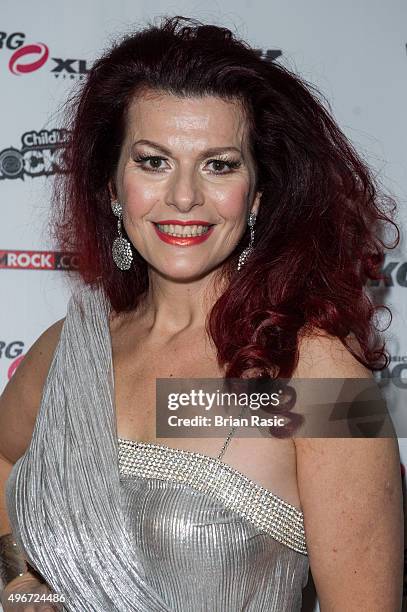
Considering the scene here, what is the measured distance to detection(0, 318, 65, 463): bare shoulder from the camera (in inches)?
67.7

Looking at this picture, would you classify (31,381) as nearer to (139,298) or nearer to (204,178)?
(139,298)

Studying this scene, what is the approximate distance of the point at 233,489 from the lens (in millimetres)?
1333

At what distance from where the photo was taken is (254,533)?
132cm

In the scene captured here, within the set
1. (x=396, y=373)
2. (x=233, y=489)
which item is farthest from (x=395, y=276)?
(x=233, y=489)

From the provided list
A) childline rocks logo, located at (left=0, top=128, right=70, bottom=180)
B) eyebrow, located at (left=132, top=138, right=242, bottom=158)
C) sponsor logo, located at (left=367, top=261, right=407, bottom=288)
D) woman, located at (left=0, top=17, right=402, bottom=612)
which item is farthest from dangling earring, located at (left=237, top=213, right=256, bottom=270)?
childline rocks logo, located at (left=0, top=128, right=70, bottom=180)

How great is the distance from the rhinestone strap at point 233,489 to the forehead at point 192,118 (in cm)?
46

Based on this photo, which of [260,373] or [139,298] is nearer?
[260,373]

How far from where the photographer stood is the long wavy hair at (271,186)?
55.3 inches

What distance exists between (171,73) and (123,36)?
1.23 feet

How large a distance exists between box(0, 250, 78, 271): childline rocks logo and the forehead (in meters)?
0.48

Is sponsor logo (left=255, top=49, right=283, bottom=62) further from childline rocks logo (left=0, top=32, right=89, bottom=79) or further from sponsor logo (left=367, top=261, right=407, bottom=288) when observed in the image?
sponsor logo (left=367, top=261, right=407, bottom=288)

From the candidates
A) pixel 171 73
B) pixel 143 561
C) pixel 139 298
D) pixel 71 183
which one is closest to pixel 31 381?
pixel 139 298

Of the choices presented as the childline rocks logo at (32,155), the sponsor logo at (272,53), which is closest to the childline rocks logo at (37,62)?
the childline rocks logo at (32,155)

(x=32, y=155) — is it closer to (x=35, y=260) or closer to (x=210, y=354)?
(x=35, y=260)
